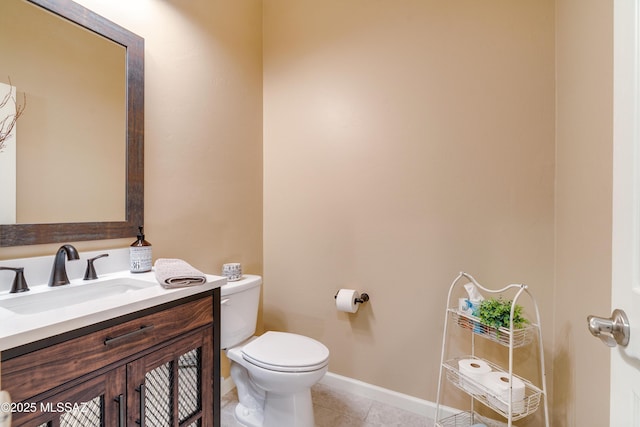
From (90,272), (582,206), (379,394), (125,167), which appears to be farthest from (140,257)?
(582,206)

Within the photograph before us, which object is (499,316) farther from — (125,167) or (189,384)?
(125,167)

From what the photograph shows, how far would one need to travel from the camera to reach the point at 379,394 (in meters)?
1.78

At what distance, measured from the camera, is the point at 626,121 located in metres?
0.56

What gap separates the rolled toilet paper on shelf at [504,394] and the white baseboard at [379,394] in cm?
50

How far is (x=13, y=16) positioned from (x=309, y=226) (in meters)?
1.64

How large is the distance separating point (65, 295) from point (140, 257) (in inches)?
11.3

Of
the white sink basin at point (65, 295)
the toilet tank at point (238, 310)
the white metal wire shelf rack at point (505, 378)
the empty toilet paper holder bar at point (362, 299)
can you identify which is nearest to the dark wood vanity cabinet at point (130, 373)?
the white sink basin at point (65, 295)

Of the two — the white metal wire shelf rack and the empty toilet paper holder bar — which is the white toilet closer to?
the empty toilet paper holder bar

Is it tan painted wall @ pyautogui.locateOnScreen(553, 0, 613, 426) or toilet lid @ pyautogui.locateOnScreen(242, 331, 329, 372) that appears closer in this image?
tan painted wall @ pyautogui.locateOnScreen(553, 0, 613, 426)

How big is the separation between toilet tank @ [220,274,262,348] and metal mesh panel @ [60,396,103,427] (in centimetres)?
67

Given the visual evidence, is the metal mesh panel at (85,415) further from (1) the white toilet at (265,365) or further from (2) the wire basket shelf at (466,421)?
(2) the wire basket shelf at (466,421)

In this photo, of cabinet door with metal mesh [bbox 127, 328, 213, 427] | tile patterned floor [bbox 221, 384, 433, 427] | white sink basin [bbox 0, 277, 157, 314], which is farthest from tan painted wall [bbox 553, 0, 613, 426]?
white sink basin [bbox 0, 277, 157, 314]

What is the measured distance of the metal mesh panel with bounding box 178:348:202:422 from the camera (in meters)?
1.04

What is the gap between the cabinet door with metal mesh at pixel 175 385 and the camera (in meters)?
0.87
